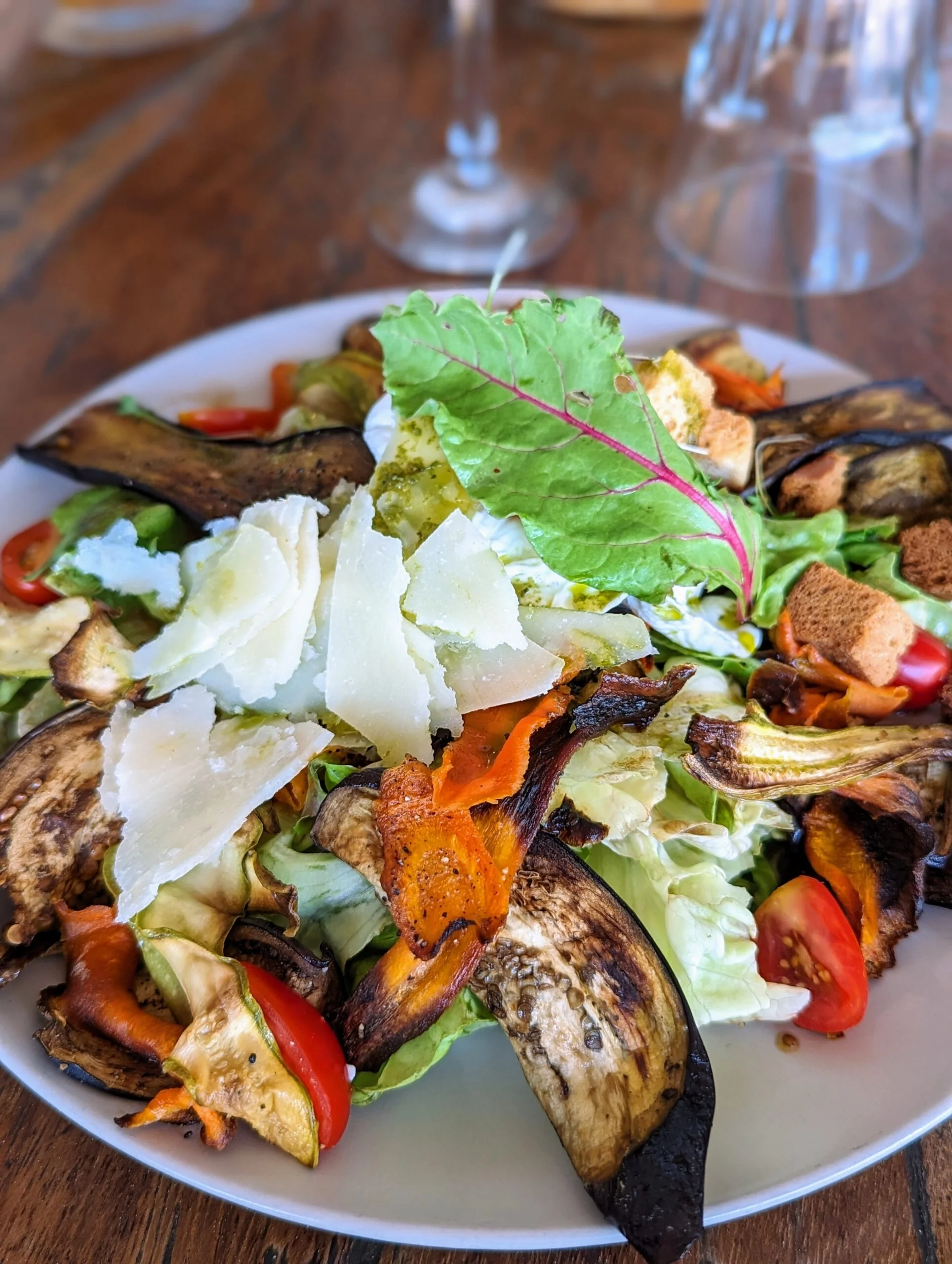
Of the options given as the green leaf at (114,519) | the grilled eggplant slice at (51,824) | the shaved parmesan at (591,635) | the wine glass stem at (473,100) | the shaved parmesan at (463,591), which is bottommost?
the grilled eggplant slice at (51,824)

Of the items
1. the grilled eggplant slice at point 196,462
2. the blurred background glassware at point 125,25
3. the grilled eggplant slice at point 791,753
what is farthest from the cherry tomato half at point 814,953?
the blurred background glassware at point 125,25

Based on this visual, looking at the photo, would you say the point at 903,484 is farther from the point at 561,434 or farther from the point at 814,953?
the point at 814,953

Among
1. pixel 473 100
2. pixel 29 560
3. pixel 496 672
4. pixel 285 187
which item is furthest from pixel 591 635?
pixel 285 187

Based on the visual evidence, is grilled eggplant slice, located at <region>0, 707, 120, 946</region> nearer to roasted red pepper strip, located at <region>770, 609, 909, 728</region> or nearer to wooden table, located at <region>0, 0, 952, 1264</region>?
wooden table, located at <region>0, 0, 952, 1264</region>

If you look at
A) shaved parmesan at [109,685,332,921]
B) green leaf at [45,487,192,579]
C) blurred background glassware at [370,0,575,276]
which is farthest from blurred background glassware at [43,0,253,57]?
shaved parmesan at [109,685,332,921]

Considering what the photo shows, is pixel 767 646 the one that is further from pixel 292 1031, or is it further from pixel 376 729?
pixel 292 1031

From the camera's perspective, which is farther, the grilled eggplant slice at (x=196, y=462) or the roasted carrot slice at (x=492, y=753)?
the grilled eggplant slice at (x=196, y=462)

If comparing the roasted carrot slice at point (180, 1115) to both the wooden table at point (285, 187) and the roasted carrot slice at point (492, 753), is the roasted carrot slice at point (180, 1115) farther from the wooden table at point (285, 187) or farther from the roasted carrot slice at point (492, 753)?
the roasted carrot slice at point (492, 753)
